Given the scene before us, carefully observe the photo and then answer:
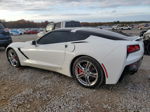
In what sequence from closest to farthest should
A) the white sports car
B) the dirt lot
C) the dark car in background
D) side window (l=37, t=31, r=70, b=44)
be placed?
1. the dirt lot
2. the white sports car
3. side window (l=37, t=31, r=70, b=44)
4. the dark car in background

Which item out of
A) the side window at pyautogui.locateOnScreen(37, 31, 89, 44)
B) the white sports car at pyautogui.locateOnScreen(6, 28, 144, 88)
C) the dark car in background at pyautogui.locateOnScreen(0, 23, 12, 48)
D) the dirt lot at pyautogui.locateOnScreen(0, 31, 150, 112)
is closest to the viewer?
the dirt lot at pyautogui.locateOnScreen(0, 31, 150, 112)

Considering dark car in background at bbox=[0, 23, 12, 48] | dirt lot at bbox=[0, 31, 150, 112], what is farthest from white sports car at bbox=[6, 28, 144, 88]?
dark car in background at bbox=[0, 23, 12, 48]

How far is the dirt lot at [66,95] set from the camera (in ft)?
9.12

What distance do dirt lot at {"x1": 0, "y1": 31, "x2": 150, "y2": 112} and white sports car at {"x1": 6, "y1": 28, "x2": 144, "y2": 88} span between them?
28 cm

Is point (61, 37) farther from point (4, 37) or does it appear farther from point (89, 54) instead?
point (4, 37)

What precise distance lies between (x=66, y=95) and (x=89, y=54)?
968mm

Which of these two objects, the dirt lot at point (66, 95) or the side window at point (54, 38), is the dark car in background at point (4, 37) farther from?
the side window at point (54, 38)

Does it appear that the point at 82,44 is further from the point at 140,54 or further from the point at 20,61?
the point at 20,61

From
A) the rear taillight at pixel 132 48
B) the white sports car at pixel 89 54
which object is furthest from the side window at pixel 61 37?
the rear taillight at pixel 132 48

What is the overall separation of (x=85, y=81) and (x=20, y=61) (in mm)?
2405

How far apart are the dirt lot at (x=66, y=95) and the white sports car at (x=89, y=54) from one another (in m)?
0.28

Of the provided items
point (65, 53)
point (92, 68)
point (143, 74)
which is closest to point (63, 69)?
point (65, 53)

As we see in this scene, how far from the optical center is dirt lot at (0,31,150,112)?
278cm

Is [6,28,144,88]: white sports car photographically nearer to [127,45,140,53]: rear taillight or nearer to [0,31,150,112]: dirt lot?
[127,45,140,53]: rear taillight
